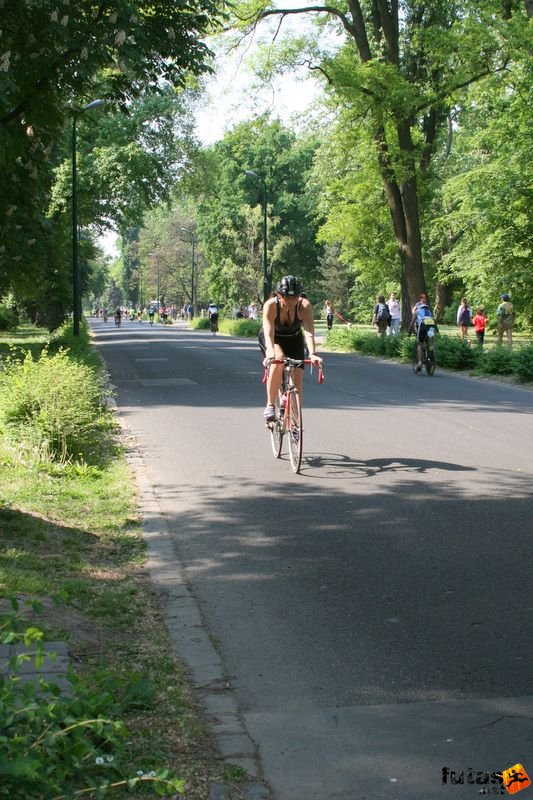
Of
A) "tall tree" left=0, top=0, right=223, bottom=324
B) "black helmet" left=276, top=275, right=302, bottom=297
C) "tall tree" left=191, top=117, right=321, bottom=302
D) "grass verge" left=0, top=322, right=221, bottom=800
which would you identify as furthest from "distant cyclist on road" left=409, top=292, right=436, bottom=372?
"tall tree" left=191, top=117, right=321, bottom=302

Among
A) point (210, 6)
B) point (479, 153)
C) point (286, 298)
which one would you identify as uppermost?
point (479, 153)

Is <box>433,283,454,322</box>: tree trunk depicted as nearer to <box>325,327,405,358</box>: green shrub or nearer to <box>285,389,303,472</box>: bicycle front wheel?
<box>325,327,405,358</box>: green shrub

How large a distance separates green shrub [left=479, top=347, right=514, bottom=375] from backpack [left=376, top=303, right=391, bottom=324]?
1462 cm

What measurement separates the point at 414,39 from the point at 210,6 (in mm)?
21834

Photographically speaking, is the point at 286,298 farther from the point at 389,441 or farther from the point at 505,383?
the point at 505,383

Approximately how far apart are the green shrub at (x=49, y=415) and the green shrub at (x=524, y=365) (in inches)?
494

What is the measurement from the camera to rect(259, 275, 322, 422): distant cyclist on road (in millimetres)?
9969

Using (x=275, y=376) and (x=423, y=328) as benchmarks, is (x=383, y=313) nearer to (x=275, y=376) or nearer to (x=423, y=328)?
(x=423, y=328)

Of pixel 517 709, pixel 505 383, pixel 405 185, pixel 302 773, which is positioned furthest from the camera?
pixel 405 185

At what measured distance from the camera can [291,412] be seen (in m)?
10.2

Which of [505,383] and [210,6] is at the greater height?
[210,6]

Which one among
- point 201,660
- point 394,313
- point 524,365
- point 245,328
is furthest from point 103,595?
point 245,328

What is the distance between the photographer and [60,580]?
5820 mm

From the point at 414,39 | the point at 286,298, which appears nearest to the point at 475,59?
the point at 414,39
